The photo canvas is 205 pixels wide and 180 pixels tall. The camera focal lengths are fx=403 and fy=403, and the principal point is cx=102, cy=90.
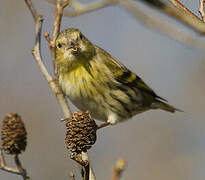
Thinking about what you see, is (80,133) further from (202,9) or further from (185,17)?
(202,9)

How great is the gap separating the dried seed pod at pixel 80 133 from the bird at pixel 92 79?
1.83 meters

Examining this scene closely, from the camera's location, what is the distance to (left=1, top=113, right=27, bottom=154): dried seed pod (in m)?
3.18

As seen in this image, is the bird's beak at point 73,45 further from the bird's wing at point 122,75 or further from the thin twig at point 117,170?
the thin twig at point 117,170

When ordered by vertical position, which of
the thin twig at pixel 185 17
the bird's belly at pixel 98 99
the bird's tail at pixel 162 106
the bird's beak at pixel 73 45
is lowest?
the bird's tail at pixel 162 106

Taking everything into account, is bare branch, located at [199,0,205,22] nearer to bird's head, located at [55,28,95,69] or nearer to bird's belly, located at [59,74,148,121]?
bird's head, located at [55,28,95,69]

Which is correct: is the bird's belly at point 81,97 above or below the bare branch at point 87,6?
below

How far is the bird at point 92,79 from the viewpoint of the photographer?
463 cm

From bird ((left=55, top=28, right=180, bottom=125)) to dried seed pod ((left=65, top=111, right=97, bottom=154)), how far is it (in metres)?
1.83

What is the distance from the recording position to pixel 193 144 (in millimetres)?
6195

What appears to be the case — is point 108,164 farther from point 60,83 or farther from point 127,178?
point 60,83

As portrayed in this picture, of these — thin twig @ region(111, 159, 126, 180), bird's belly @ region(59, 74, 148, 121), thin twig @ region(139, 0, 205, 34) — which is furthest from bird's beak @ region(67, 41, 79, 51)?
thin twig @ region(111, 159, 126, 180)

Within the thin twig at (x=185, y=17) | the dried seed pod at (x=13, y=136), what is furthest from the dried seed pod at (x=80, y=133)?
the thin twig at (x=185, y=17)

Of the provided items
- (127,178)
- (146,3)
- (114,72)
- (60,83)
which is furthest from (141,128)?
(146,3)

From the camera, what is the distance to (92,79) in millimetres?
4805
